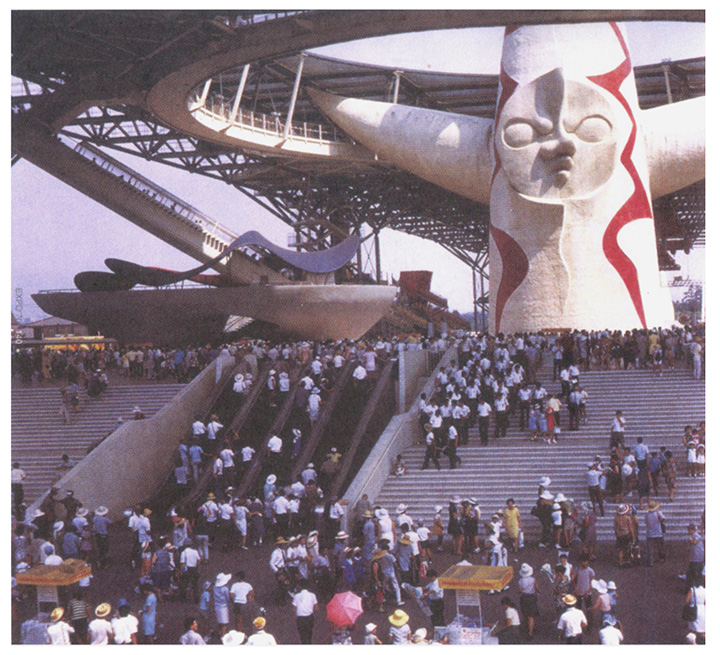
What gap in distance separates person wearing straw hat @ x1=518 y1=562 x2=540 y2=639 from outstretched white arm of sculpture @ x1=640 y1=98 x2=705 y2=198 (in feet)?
75.2

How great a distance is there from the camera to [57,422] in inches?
979

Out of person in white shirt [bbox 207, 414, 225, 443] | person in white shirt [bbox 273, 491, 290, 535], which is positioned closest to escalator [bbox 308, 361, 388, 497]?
person in white shirt [bbox 273, 491, 290, 535]

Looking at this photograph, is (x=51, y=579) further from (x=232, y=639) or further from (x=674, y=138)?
(x=674, y=138)

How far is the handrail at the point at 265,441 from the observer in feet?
66.8

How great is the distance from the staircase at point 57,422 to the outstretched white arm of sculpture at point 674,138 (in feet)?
60.0

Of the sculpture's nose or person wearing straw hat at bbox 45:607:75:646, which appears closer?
person wearing straw hat at bbox 45:607:75:646

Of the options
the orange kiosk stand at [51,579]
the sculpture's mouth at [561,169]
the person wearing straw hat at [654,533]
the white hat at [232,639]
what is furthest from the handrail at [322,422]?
the sculpture's mouth at [561,169]

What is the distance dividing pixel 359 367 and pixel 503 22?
10368 mm

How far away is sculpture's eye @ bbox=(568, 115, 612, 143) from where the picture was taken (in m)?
28.5

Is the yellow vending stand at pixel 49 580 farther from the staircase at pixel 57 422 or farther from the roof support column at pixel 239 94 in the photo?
the roof support column at pixel 239 94

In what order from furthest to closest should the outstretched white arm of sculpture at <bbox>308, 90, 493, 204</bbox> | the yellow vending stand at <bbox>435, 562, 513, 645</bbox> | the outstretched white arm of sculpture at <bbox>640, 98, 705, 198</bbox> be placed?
1. the outstretched white arm of sculpture at <bbox>308, 90, 493, 204</bbox>
2. the outstretched white arm of sculpture at <bbox>640, 98, 705, 198</bbox>
3. the yellow vending stand at <bbox>435, 562, 513, 645</bbox>

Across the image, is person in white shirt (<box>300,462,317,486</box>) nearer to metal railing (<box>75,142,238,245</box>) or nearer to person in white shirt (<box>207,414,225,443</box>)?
person in white shirt (<box>207,414,225,443</box>)

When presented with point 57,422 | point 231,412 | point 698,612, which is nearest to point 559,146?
point 231,412

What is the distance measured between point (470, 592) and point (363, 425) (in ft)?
33.3
